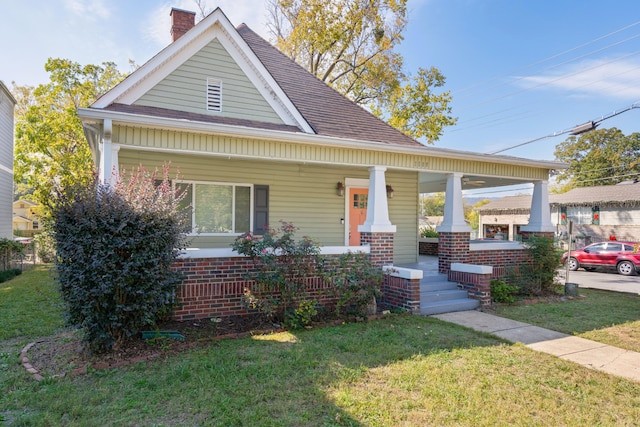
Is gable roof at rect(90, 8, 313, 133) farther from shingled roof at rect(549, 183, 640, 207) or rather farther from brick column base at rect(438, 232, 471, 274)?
shingled roof at rect(549, 183, 640, 207)

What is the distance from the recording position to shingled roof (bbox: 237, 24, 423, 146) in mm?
9797

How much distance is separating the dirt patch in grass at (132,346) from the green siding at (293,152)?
283 cm

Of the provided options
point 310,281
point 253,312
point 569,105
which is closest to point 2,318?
point 253,312

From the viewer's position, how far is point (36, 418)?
3.32 metres

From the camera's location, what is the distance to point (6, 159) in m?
17.2

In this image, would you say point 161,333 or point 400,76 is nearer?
point 161,333

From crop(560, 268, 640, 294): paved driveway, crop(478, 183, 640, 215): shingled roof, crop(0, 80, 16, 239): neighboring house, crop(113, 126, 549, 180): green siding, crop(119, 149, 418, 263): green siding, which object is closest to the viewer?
crop(113, 126, 549, 180): green siding

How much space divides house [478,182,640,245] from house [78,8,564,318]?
45.7 feet

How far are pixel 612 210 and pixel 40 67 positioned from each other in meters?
32.6

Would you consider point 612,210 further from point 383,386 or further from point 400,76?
point 383,386

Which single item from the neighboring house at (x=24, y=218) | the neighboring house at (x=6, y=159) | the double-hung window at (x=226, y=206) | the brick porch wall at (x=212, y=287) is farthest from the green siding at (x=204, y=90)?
the neighboring house at (x=24, y=218)

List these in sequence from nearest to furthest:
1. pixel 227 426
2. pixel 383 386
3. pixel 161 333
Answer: pixel 227 426
pixel 383 386
pixel 161 333

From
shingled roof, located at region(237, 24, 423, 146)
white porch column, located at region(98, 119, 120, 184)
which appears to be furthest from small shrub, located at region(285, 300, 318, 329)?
shingled roof, located at region(237, 24, 423, 146)

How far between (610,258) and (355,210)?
1324cm
